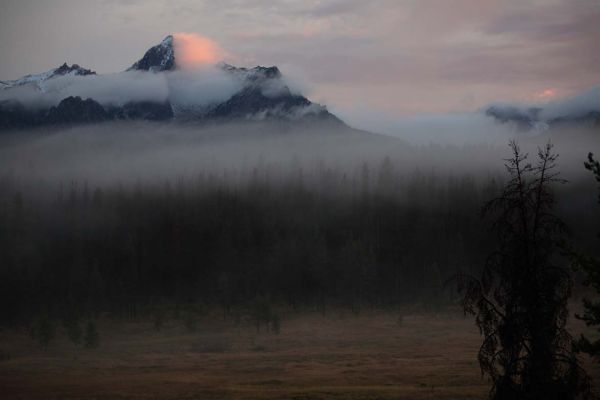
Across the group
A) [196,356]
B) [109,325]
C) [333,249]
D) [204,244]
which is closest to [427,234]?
[333,249]

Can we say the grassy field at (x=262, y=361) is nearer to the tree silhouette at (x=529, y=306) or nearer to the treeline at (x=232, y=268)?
the treeline at (x=232, y=268)

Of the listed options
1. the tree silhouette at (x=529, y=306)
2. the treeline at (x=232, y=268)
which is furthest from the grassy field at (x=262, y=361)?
the tree silhouette at (x=529, y=306)

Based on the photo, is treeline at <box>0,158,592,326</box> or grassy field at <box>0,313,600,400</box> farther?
treeline at <box>0,158,592,326</box>

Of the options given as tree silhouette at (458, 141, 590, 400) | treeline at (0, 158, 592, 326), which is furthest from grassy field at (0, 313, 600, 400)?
tree silhouette at (458, 141, 590, 400)

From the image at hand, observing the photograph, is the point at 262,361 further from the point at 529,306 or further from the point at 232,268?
the point at 232,268

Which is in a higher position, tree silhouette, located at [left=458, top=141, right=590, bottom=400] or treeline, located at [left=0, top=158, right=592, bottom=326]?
tree silhouette, located at [left=458, top=141, right=590, bottom=400]

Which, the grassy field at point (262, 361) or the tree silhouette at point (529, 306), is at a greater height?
the tree silhouette at point (529, 306)

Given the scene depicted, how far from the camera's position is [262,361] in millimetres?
90000

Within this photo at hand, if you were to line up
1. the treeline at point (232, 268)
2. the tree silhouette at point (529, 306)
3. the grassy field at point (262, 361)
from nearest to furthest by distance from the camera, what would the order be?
1. the tree silhouette at point (529, 306)
2. the grassy field at point (262, 361)
3. the treeline at point (232, 268)

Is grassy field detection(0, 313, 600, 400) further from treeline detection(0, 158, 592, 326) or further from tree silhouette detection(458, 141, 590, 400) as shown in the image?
tree silhouette detection(458, 141, 590, 400)

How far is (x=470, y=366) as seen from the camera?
79.7 meters

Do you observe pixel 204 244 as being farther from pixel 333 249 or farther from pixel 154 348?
pixel 154 348

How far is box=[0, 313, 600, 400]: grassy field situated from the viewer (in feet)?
212

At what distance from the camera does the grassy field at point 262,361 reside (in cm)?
6475
